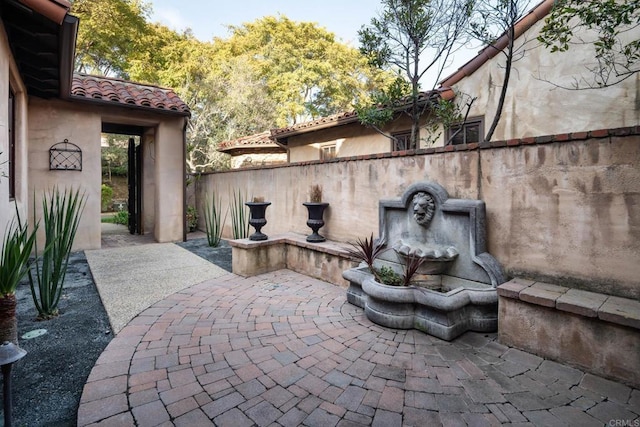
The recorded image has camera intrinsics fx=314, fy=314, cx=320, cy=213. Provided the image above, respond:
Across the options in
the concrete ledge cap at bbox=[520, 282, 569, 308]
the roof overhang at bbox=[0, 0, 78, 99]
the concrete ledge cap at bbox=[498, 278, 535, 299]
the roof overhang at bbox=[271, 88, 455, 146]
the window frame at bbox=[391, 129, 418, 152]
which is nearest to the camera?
the concrete ledge cap at bbox=[520, 282, 569, 308]

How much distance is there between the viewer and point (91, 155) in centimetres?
684

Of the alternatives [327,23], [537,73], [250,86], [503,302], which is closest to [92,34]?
[250,86]

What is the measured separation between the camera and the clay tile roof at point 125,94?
22.0ft

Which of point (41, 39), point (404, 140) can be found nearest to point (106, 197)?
point (41, 39)

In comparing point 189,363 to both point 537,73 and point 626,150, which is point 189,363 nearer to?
point 626,150

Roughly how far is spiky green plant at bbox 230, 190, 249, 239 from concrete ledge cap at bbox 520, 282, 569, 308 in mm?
5900

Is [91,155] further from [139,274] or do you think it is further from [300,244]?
[300,244]

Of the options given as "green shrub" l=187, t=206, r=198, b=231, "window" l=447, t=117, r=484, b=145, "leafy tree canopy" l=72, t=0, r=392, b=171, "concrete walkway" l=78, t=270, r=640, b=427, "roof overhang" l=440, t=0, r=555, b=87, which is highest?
"leafy tree canopy" l=72, t=0, r=392, b=171

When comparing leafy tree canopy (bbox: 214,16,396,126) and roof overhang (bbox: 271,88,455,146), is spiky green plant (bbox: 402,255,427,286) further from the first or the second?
leafy tree canopy (bbox: 214,16,396,126)

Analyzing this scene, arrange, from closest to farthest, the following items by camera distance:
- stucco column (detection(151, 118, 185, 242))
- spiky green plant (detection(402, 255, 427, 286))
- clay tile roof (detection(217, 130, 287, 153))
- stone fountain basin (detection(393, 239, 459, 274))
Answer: spiky green plant (detection(402, 255, 427, 286)) < stone fountain basin (detection(393, 239, 459, 274)) < stucco column (detection(151, 118, 185, 242)) < clay tile roof (detection(217, 130, 287, 153))

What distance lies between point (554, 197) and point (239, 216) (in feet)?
21.5

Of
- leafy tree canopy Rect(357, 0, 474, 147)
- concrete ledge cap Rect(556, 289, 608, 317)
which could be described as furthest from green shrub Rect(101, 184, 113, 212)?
concrete ledge cap Rect(556, 289, 608, 317)

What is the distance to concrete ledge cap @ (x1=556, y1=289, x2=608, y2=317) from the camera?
2320 mm

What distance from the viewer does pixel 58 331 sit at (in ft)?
10.0
